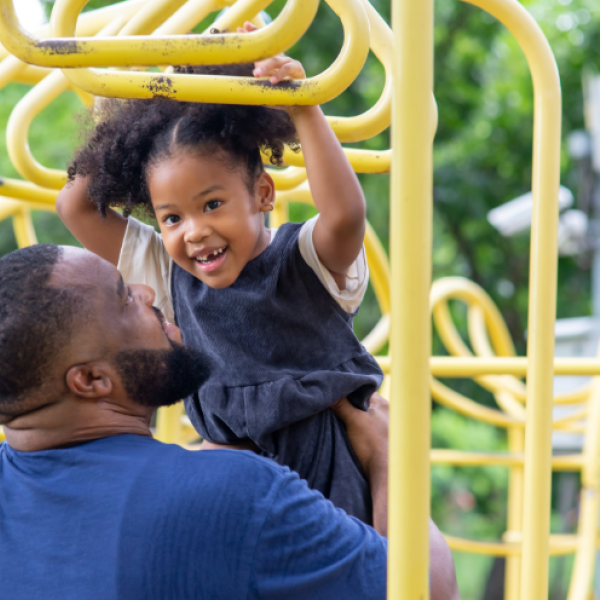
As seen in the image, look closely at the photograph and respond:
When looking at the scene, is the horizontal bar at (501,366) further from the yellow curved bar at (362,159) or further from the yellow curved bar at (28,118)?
the yellow curved bar at (28,118)

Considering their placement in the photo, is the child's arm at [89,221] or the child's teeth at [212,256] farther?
the child's arm at [89,221]

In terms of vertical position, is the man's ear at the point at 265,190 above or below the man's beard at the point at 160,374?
above

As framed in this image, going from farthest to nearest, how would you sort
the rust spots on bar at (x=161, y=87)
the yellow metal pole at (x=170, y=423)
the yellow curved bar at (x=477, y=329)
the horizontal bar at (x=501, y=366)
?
the yellow curved bar at (x=477, y=329) → the yellow metal pole at (x=170, y=423) → the horizontal bar at (x=501, y=366) → the rust spots on bar at (x=161, y=87)

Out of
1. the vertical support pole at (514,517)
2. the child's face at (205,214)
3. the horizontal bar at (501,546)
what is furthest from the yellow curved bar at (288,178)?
the vertical support pole at (514,517)

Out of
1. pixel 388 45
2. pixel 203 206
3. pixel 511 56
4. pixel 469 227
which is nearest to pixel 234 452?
pixel 203 206

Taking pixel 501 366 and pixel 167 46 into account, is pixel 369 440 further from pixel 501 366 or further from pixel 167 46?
pixel 167 46

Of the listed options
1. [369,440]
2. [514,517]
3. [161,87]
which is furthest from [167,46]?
[514,517]

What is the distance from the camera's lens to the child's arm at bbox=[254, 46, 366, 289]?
40.5 inches

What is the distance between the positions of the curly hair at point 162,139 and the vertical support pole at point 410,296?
399mm

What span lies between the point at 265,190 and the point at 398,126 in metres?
0.49

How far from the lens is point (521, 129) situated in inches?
289

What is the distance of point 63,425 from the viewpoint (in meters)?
1.09

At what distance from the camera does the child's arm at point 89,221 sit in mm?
1393

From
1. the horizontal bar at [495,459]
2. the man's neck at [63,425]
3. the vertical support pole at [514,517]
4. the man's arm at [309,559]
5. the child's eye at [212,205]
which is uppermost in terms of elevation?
the child's eye at [212,205]
